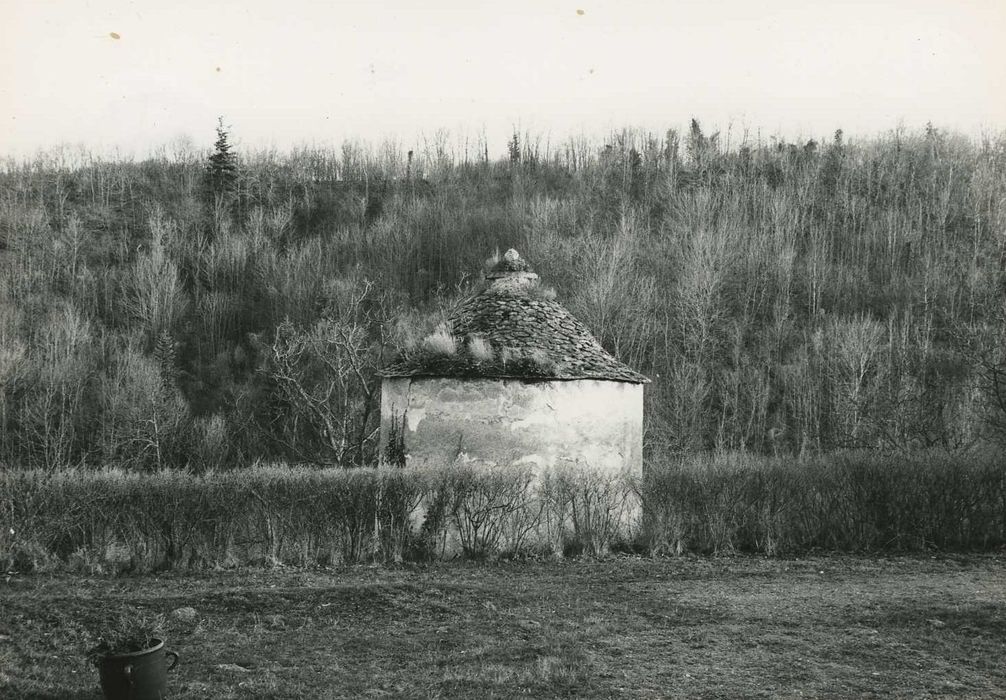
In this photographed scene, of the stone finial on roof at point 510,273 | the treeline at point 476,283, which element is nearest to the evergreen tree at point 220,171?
the treeline at point 476,283

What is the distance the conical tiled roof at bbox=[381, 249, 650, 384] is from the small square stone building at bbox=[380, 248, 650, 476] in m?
0.03

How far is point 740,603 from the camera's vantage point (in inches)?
493

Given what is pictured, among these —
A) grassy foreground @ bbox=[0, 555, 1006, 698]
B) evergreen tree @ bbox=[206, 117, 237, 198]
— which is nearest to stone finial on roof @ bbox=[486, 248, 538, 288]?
grassy foreground @ bbox=[0, 555, 1006, 698]

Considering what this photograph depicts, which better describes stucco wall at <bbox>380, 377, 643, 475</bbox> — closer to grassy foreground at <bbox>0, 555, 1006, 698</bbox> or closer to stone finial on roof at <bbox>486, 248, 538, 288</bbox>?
grassy foreground at <bbox>0, 555, 1006, 698</bbox>

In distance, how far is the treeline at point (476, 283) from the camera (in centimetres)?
4459

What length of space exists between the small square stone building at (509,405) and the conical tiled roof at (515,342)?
3 centimetres

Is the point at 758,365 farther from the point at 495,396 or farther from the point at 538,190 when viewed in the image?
the point at 495,396

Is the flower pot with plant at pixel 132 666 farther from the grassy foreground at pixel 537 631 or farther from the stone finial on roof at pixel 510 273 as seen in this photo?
the stone finial on roof at pixel 510 273

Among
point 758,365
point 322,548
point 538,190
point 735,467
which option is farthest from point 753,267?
point 322,548

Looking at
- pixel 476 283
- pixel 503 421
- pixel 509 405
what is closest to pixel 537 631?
pixel 503 421

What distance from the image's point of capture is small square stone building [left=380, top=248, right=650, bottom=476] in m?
17.3

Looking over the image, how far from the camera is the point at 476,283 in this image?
40.4 metres

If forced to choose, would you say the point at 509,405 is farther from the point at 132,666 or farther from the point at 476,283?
the point at 476,283

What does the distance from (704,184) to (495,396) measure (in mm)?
60471
